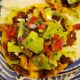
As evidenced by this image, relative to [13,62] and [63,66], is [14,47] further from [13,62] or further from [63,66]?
[63,66]

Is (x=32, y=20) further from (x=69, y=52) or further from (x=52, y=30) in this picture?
(x=69, y=52)

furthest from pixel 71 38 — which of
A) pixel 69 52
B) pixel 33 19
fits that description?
pixel 33 19

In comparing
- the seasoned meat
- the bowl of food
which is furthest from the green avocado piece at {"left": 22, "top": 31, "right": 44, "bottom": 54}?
the seasoned meat

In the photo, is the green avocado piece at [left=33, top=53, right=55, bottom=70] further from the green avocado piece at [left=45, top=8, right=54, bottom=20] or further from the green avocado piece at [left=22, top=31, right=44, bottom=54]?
the green avocado piece at [left=45, top=8, right=54, bottom=20]

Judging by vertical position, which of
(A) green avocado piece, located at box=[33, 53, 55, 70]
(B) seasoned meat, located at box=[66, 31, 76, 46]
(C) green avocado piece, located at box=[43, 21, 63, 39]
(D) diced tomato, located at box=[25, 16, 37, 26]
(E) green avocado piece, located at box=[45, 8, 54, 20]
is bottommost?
(A) green avocado piece, located at box=[33, 53, 55, 70]

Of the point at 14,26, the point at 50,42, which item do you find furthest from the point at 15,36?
the point at 50,42

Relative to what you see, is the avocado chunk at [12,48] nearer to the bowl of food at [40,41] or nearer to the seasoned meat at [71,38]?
the bowl of food at [40,41]

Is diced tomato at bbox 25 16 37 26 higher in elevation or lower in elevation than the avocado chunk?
higher
